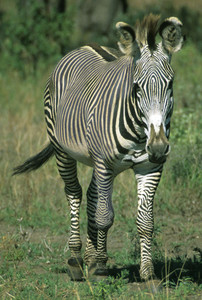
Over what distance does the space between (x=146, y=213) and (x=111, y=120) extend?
0.78 metres

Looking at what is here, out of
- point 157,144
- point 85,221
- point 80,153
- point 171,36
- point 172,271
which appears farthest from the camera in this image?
point 85,221

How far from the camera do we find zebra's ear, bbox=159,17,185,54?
4.08m

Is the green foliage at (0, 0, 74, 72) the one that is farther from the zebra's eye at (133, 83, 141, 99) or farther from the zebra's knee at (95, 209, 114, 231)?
the zebra's eye at (133, 83, 141, 99)

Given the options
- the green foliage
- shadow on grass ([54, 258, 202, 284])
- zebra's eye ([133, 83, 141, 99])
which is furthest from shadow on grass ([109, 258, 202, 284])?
the green foliage

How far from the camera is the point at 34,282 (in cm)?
491

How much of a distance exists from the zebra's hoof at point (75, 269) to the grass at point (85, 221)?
0.34 feet

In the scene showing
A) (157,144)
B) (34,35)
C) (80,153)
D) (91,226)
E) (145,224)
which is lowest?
(91,226)

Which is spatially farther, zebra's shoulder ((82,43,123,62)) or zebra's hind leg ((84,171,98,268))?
zebra's shoulder ((82,43,123,62))

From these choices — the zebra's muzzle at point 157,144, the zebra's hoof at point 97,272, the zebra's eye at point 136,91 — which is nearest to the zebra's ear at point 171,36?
the zebra's eye at point 136,91

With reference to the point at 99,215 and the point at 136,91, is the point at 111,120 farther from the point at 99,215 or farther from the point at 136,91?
the point at 99,215

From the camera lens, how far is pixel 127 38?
4113 millimetres

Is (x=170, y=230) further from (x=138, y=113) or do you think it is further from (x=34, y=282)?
(x=138, y=113)

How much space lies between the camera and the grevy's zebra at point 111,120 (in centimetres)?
404

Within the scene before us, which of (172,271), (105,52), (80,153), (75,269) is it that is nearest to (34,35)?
(105,52)
